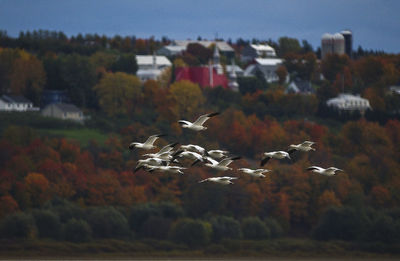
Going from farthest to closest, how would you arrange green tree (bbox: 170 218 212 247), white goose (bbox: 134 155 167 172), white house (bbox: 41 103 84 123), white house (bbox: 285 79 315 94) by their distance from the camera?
white house (bbox: 285 79 315 94), white house (bbox: 41 103 84 123), green tree (bbox: 170 218 212 247), white goose (bbox: 134 155 167 172)

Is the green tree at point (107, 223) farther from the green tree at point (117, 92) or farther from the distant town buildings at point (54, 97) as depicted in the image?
the distant town buildings at point (54, 97)

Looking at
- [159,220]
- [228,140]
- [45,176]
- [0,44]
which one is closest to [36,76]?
[0,44]

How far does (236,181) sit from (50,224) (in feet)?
50.8

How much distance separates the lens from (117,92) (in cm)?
14350

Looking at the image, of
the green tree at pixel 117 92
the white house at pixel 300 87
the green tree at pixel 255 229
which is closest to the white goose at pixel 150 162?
the green tree at pixel 255 229

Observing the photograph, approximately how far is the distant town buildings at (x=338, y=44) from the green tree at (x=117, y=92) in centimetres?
3864

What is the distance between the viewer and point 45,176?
9700 cm

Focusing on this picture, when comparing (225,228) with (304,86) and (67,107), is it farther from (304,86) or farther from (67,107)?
(304,86)

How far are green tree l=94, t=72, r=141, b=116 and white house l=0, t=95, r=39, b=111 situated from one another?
8.58 meters

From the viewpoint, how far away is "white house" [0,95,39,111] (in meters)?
143

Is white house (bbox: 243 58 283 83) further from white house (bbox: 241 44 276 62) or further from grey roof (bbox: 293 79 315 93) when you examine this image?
grey roof (bbox: 293 79 315 93)

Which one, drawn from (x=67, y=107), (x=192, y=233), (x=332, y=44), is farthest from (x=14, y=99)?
(x=192, y=233)

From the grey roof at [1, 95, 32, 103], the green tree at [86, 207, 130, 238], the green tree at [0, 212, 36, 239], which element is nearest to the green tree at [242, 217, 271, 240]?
the green tree at [86, 207, 130, 238]

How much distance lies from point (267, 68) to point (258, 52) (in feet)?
43.2
